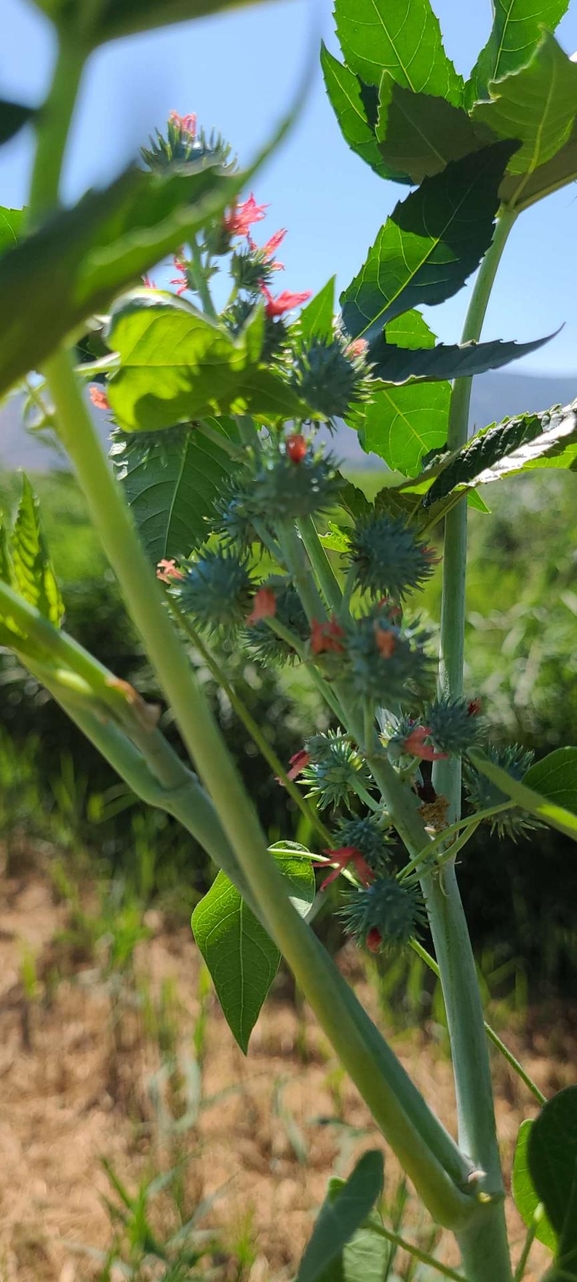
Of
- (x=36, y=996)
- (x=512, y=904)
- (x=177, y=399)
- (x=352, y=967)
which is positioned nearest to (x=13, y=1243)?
(x=36, y=996)

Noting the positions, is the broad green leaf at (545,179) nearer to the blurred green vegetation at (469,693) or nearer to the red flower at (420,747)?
the red flower at (420,747)

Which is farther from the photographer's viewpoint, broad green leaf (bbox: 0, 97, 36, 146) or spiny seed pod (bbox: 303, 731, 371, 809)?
spiny seed pod (bbox: 303, 731, 371, 809)

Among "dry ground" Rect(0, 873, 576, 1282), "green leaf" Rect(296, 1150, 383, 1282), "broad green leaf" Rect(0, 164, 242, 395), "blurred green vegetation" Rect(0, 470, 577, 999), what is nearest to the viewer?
"broad green leaf" Rect(0, 164, 242, 395)

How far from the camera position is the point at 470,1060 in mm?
279

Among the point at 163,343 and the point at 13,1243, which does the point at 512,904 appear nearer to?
the point at 13,1243

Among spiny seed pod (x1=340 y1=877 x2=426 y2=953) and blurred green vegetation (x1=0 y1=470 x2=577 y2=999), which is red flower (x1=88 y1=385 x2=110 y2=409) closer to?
spiny seed pod (x1=340 y1=877 x2=426 y2=953)

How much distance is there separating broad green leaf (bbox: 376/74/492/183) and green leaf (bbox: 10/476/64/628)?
0.16 meters

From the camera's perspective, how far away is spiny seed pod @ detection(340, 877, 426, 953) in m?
0.27

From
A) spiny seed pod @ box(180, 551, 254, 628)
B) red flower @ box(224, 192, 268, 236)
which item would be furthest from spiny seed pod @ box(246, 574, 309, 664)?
red flower @ box(224, 192, 268, 236)

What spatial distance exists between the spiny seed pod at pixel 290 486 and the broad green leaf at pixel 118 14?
0.33 ft

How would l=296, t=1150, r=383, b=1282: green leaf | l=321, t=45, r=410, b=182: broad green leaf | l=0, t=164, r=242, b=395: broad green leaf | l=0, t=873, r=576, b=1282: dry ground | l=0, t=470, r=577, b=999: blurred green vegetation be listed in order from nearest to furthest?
l=0, t=164, r=242, b=395: broad green leaf, l=296, t=1150, r=383, b=1282: green leaf, l=321, t=45, r=410, b=182: broad green leaf, l=0, t=873, r=576, b=1282: dry ground, l=0, t=470, r=577, b=999: blurred green vegetation

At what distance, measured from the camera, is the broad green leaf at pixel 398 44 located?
0.31 m

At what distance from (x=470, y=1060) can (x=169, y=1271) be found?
1.94 feet

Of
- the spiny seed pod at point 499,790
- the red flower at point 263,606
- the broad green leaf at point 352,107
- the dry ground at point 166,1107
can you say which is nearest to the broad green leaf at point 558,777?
the spiny seed pod at point 499,790
